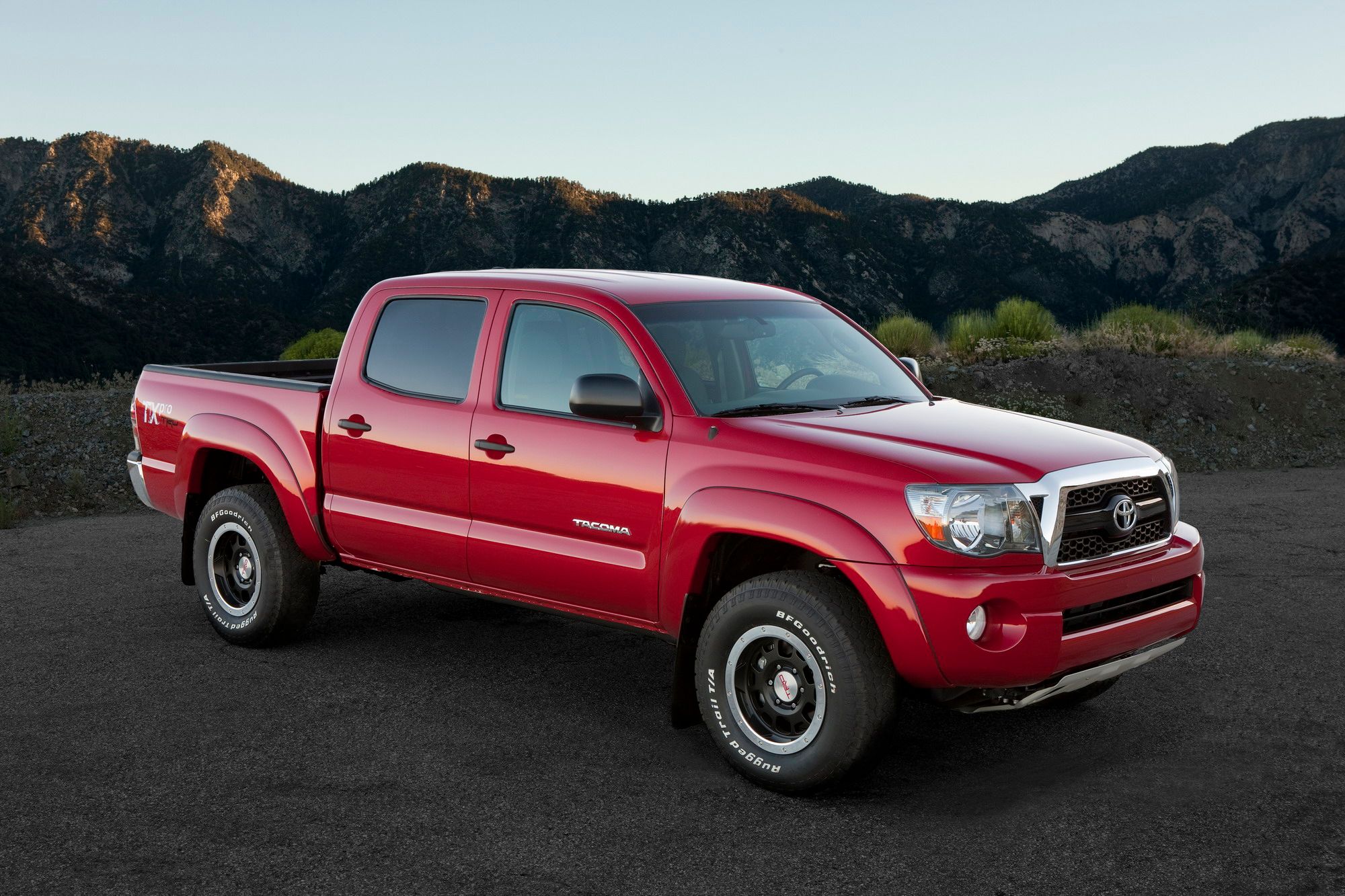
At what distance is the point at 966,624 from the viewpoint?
4.37 m

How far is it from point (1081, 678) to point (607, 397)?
6.89ft

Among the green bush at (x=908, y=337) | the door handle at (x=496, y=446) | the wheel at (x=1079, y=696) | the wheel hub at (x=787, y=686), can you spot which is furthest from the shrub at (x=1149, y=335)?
the wheel hub at (x=787, y=686)

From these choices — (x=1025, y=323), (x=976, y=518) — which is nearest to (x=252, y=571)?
Result: (x=976, y=518)

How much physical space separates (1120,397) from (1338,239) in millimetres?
62028

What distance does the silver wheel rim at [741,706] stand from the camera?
15.3 ft

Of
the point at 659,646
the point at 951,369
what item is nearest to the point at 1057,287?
the point at 951,369

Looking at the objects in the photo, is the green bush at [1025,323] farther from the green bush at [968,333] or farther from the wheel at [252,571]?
the wheel at [252,571]

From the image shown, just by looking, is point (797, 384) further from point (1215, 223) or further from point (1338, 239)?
point (1215, 223)

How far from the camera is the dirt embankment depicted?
13820 mm

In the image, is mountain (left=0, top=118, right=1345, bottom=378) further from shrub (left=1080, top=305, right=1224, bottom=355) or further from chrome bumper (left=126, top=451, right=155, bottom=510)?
chrome bumper (left=126, top=451, right=155, bottom=510)

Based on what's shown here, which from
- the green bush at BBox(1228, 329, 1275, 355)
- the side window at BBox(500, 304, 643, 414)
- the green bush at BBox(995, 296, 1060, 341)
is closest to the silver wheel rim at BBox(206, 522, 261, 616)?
the side window at BBox(500, 304, 643, 414)

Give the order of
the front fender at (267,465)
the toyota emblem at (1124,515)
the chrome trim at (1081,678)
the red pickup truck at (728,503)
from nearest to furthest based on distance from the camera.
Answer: the red pickup truck at (728,503) < the chrome trim at (1081,678) < the toyota emblem at (1124,515) < the front fender at (267,465)

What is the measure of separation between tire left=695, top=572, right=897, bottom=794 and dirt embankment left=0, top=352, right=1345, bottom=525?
10049mm

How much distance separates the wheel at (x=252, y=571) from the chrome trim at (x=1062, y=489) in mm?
4061
